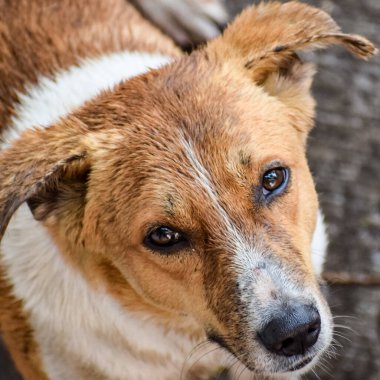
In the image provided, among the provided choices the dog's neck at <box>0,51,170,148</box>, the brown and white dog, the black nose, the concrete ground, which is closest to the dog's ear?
the brown and white dog

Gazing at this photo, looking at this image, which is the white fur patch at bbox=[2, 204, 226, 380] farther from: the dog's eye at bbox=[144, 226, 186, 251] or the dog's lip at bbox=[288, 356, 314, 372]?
the dog's lip at bbox=[288, 356, 314, 372]

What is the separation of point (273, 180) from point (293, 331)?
1.75 ft

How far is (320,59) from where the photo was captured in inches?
184

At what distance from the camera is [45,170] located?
2.60 meters

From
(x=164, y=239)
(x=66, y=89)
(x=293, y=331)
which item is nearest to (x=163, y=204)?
(x=164, y=239)

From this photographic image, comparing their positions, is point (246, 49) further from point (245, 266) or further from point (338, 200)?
A: point (338, 200)

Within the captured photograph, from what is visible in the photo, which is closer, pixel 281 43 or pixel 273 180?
pixel 273 180

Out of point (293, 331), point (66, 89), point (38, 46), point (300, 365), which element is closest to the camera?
point (293, 331)

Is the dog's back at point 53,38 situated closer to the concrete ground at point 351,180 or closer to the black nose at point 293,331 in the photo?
the concrete ground at point 351,180

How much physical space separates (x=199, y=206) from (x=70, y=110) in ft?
2.79

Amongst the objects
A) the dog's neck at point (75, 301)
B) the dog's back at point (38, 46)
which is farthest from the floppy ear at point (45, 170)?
the dog's back at point (38, 46)

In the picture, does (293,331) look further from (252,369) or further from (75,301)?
(75,301)

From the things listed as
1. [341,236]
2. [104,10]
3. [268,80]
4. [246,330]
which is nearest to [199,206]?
[246,330]

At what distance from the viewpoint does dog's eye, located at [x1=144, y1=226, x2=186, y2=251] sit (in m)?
2.66
